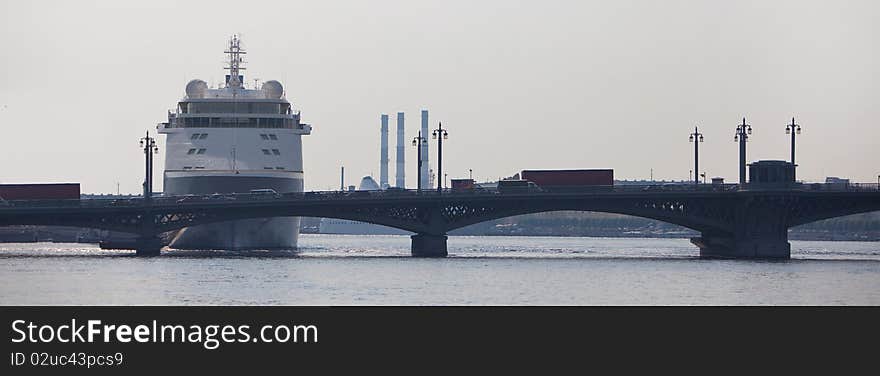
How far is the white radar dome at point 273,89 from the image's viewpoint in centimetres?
16441

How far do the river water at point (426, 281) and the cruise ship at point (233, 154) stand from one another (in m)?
14.9

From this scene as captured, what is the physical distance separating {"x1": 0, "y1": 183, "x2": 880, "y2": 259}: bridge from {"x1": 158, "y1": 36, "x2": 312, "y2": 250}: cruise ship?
1305 cm

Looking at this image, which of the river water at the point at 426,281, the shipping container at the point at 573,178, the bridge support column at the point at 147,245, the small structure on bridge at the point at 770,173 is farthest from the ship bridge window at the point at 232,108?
the small structure on bridge at the point at 770,173

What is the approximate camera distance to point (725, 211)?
14050 cm

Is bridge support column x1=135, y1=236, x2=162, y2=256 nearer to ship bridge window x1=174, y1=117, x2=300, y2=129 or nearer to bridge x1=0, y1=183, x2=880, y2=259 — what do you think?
bridge x1=0, y1=183, x2=880, y2=259

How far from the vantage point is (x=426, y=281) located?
10381 centimetres

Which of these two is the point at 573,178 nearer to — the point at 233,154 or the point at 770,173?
the point at 770,173

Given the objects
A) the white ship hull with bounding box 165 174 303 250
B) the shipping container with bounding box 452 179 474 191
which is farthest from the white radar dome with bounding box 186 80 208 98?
the shipping container with bounding box 452 179 474 191

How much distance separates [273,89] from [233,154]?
29.5 ft

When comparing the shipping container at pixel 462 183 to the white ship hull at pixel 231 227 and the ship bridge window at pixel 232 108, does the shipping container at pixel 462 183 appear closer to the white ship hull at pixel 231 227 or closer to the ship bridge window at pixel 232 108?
the white ship hull at pixel 231 227

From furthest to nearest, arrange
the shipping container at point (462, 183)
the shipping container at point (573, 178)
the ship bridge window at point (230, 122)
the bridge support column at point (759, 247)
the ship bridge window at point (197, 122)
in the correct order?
1. the ship bridge window at point (197, 122)
2. the ship bridge window at point (230, 122)
3. the shipping container at point (462, 183)
4. the shipping container at point (573, 178)
5. the bridge support column at point (759, 247)

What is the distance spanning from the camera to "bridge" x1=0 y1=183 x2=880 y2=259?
13675 cm
